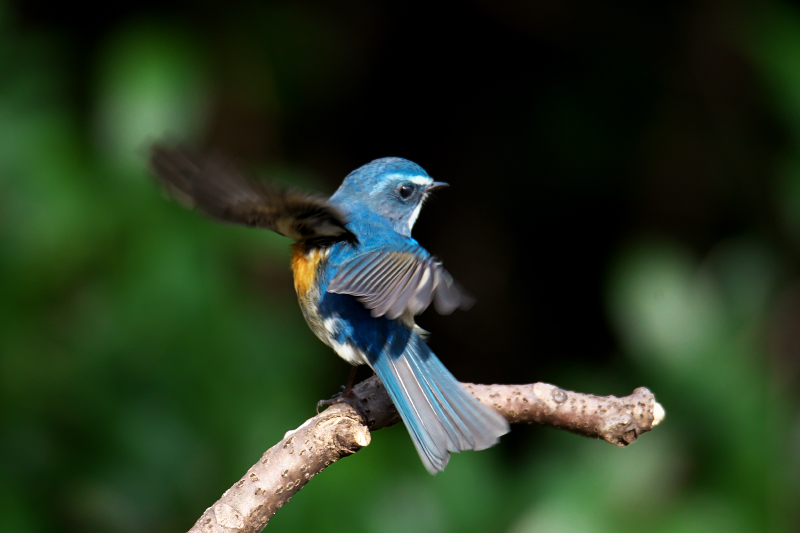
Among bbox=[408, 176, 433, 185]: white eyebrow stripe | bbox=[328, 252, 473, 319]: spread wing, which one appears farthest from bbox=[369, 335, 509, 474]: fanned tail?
bbox=[408, 176, 433, 185]: white eyebrow stripe

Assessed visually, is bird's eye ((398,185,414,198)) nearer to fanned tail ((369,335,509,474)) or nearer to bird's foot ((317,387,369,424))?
fanned tail ((369,335,509,474))

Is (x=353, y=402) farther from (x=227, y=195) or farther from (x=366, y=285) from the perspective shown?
(x=227, y=195)

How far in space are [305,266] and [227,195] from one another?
45 cm

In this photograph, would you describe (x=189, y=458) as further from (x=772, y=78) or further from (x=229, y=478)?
(x=772, y=78)

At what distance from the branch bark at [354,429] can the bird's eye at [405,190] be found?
867 mm

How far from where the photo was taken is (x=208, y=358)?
11.5 feet

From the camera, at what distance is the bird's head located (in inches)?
113

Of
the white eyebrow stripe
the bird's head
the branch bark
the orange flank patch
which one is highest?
the white eyebrow stripe

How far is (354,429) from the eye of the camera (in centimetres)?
191

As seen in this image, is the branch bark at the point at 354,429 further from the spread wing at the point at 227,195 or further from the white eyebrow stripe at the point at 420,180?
the white eyebrow stripe at the point at 420,180

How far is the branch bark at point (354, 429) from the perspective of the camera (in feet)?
5.60

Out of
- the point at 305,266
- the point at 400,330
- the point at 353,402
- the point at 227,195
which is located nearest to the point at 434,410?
the point at 353,402

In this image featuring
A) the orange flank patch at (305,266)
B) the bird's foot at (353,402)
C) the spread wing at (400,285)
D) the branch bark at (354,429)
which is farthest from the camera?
the orange flank patch at (305,266)

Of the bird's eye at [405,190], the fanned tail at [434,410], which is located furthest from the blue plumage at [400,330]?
the bird's eye at [405,190]
